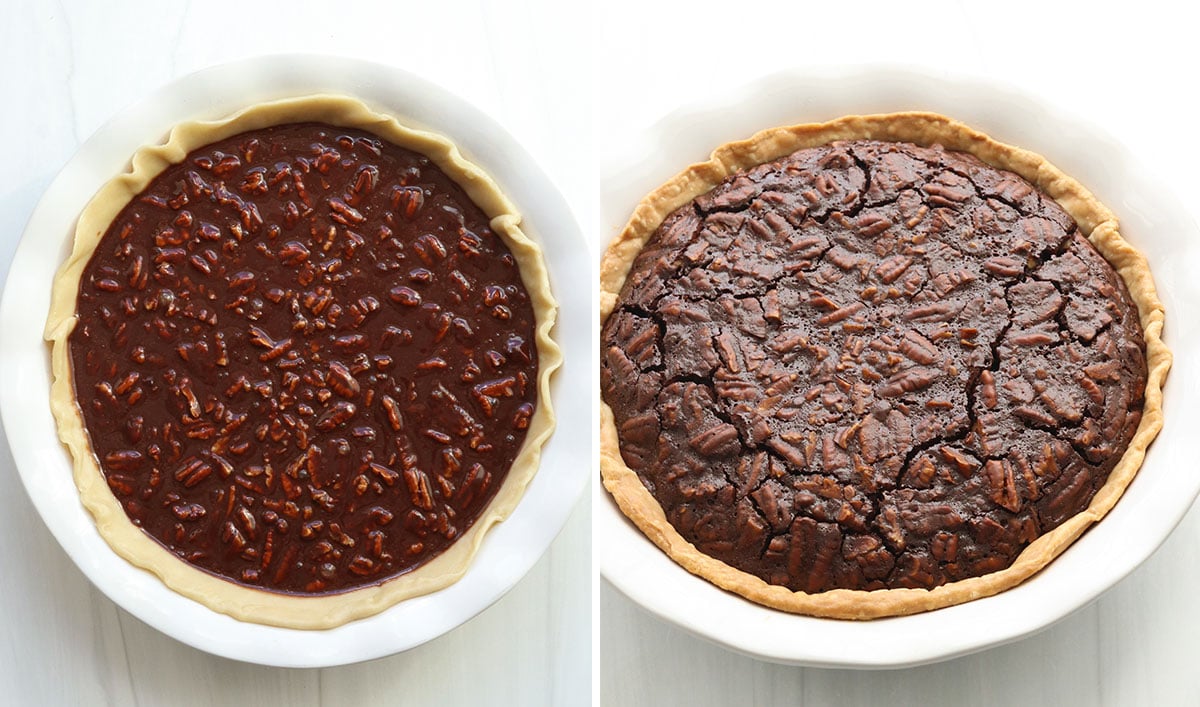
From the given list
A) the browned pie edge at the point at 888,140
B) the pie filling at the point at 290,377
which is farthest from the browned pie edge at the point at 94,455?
the browned pie edge at the point at 888,140

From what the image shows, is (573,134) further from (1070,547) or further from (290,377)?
(1070,547)

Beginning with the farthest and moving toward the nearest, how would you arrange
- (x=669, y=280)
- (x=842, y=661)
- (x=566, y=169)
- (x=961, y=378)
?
(x=566, y=169)
(x=669, y=280)
(x=961, y=378)
(x=842, y=661)

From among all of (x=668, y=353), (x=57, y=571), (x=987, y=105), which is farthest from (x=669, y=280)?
(x=57, y=571)

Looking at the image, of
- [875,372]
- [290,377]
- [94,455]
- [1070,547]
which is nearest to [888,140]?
[875,372]

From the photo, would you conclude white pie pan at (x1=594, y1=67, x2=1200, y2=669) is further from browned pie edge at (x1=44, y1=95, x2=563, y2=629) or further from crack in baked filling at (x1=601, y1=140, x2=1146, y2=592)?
browned pie edge at (x1=44, y1=95, x2=563, y2=629)

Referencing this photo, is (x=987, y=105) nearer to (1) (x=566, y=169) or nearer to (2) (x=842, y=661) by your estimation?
(1) (x=566, y=169)

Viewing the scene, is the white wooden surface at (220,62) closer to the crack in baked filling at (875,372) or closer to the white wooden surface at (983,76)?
the white wooden surface at (983,76)
